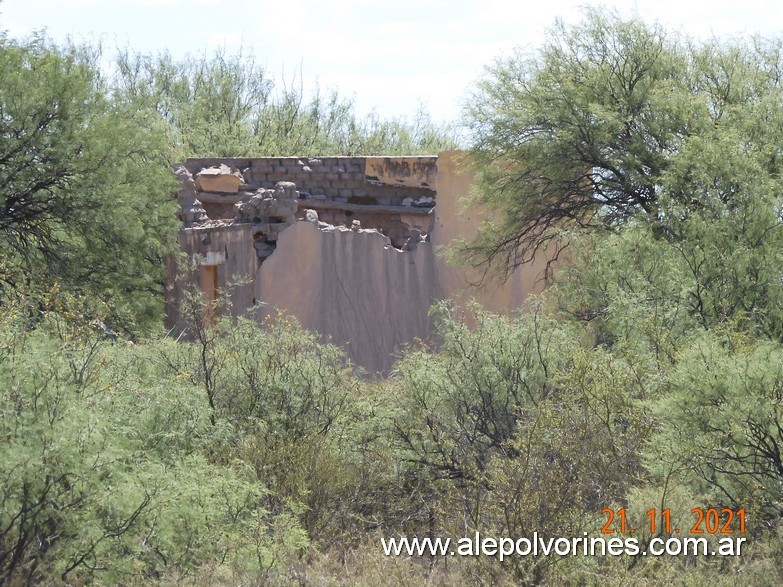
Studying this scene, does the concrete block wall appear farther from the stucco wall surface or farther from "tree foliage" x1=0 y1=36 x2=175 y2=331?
"tree foliage" x1=0 y1=36 x2=175 y2=331

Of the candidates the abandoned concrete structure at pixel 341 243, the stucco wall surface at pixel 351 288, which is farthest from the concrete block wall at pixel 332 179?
the stucco wall surface at pixel 351 288

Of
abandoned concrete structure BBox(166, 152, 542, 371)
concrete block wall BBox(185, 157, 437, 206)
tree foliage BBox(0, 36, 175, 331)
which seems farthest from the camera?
concrete block wall BBox(185, 157, 437, 206)

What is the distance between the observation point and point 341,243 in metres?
20.3

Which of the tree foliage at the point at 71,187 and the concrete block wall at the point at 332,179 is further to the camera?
the concrete block wall at the point at 332,179

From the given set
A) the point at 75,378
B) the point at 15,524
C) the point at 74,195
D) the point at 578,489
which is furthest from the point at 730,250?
the point at 74,195

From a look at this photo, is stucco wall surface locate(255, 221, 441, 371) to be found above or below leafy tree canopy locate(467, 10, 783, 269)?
below

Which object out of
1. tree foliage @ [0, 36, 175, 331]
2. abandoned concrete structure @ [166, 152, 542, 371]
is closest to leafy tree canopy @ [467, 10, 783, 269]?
abandoned concrete structure @ [166, 152, 542, 371]

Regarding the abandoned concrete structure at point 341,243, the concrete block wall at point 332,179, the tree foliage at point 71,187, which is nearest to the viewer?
the tree foliage at point 71,187

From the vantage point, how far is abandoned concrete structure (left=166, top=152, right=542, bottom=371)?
20.2 m

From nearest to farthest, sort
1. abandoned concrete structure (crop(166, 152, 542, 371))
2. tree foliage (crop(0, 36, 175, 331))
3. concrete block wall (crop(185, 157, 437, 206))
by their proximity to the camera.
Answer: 1. tree foliage (crop(0, 36, 175, 331))
2. abandoned concrete structure (crop(166, 152, 542, 371))
3. concrete block wall (crop(185, 157, 437, 206))

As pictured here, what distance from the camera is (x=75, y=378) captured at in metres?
9.03

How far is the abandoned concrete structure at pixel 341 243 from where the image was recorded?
20.2m

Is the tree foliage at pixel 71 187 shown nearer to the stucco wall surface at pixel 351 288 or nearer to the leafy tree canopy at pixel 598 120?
the stucco wall surface at pixel 351 288

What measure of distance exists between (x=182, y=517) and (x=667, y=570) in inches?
119
